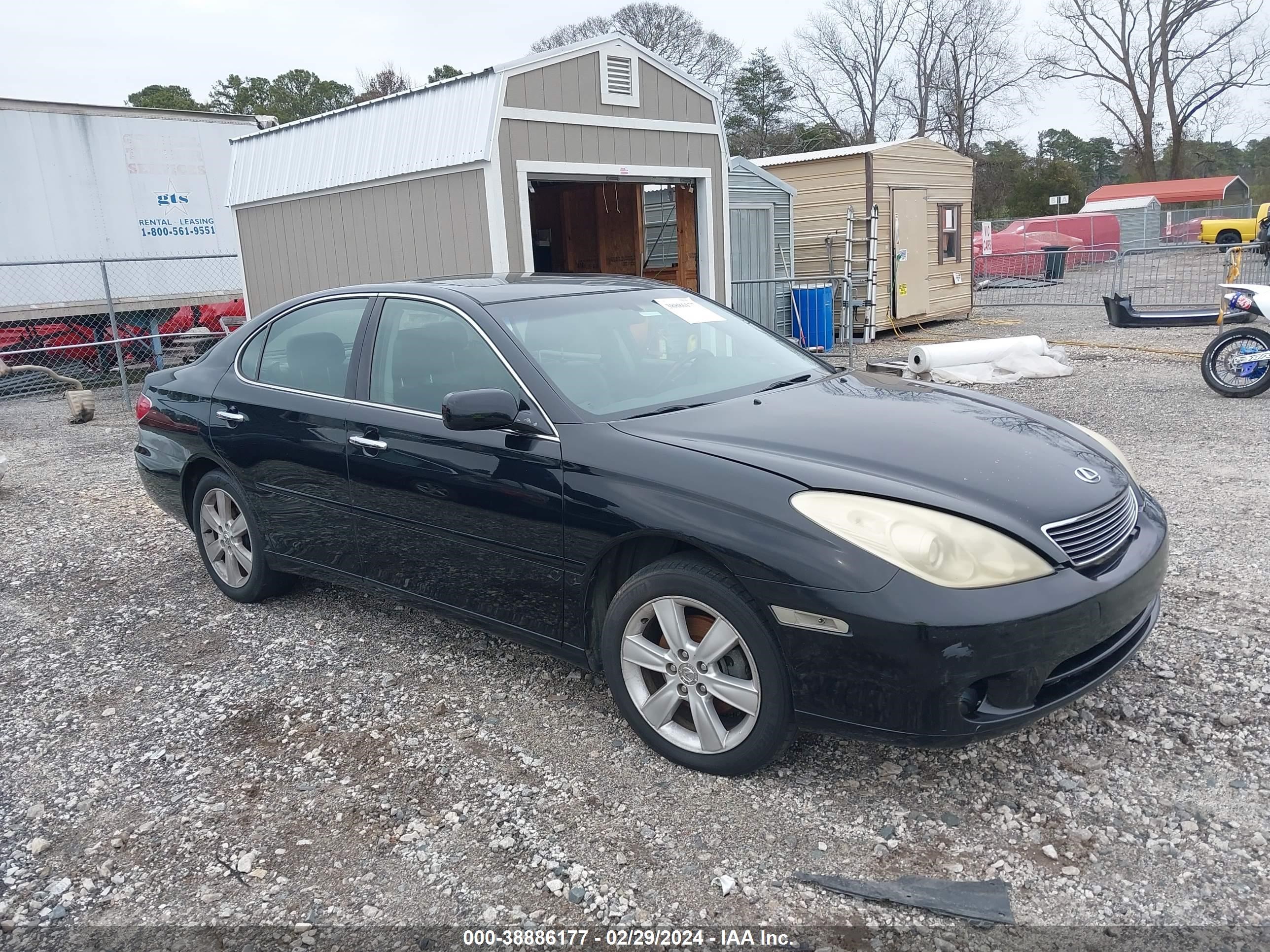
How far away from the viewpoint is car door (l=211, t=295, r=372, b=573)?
4.04 meters

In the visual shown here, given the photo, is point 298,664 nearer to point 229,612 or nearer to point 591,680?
point 229,612

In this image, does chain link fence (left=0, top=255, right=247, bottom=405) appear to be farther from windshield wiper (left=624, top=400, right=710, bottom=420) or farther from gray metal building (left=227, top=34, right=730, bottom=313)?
windshield wiper (left=624, top=400, right=710, bottom=420)

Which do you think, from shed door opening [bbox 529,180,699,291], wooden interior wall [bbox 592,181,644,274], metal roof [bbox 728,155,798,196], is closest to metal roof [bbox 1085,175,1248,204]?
metal roof [bbox 728,155,798,196]

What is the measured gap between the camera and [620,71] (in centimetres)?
988

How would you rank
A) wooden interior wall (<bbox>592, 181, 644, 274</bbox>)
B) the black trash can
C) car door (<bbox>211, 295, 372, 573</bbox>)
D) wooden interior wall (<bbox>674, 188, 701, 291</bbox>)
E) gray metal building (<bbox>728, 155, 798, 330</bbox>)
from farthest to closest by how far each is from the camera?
the black trash can
wooden interior wall (<bbox>592, 181, 644, 274</bbox>)
gray metal building (<bbox>728, 155, 798, 330</bbox>)
wooden interior wall (<bbox>674, 188, 701, 291</bbox>)
car door (<bbox>211, 295, 372, 573</bbox>)

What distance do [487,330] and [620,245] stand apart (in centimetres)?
1102

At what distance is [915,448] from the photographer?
3041 mm

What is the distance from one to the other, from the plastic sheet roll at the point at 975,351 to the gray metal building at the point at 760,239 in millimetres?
2963

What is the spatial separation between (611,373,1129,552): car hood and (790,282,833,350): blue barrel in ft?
34.7

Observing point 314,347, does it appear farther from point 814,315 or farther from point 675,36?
point 675,36

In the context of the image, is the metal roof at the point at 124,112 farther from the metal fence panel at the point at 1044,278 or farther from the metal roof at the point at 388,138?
the metal fence panel at the point at 1044,278

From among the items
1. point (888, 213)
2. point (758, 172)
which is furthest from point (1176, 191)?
point (758, 172)

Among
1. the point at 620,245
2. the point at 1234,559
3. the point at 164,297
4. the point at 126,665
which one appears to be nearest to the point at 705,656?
the point at 126,665

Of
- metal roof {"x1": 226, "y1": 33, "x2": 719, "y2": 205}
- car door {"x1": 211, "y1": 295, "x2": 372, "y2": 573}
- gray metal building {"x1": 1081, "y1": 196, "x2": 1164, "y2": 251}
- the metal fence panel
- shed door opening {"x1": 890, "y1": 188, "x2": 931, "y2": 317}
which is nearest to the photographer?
car door {"x1": 211, "y1": 295, "x2": 372, "y2": 573}
